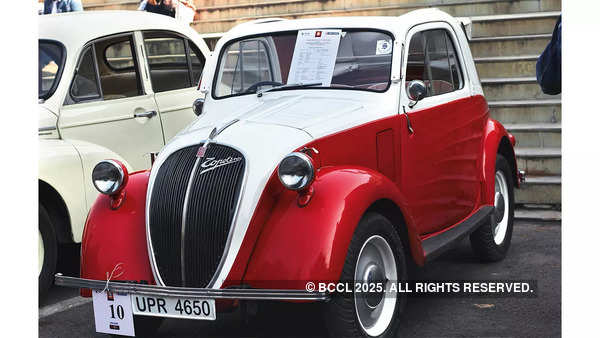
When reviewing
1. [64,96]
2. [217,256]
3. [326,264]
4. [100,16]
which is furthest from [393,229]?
[100,16]

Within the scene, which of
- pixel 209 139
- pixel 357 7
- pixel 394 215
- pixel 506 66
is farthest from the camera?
pixel 357 7

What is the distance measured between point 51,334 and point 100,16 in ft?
9.74

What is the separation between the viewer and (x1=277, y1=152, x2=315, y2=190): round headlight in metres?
4.19

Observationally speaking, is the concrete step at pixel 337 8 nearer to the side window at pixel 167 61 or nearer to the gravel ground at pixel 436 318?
the side window at pixel 167 61

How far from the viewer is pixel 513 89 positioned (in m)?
9.46

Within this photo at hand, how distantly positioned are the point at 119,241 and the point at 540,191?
507 cm

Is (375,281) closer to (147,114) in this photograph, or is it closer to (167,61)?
(147,114)

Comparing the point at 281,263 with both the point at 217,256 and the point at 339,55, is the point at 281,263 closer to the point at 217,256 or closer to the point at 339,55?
the point at 217,256

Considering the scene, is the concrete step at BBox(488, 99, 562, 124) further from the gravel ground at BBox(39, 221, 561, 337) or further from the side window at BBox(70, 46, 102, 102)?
the side window at BBox(70, 46, 102, 102)

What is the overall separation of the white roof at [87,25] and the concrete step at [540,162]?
395 centimetres

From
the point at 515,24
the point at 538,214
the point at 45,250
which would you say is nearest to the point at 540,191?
the point at 538,214

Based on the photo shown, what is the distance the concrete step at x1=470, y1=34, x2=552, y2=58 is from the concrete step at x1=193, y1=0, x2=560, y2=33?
32.0 inches

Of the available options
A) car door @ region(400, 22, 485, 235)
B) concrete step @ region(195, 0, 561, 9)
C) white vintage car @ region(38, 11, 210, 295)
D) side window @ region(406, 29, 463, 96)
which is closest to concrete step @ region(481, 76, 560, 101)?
concrete step @ region(195, 0, 561, 9)

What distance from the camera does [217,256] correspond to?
4301 mm
